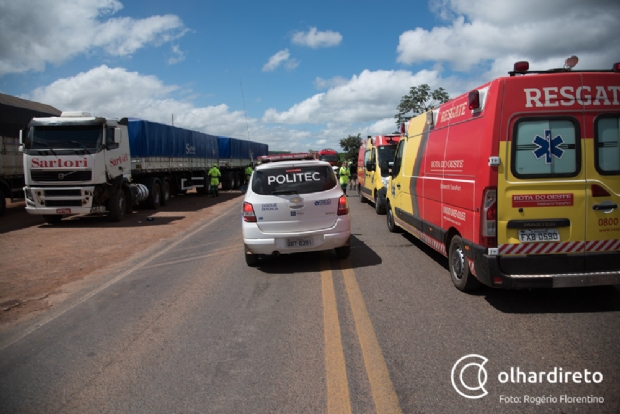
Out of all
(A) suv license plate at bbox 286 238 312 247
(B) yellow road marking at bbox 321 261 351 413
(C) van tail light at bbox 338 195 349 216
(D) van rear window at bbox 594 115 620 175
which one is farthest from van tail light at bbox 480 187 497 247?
(A) suv license plate at bbox 286 238 312 247

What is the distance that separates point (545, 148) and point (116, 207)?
43.0 ft

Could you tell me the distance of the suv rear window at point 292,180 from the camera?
7.27 meters

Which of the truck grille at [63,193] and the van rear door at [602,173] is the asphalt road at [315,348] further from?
the truck grille at [63,193]

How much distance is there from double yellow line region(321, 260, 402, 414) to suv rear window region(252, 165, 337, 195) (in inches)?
82.0

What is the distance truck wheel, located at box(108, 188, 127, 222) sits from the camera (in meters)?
14.5

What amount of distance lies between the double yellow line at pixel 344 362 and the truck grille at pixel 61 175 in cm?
1023

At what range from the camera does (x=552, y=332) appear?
432cm

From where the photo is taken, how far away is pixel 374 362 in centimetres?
381

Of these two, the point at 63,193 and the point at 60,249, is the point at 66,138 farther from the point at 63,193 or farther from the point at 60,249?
the point at 60,249

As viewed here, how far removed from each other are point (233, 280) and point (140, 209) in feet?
44.9

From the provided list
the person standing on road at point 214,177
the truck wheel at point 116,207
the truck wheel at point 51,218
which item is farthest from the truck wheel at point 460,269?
the person standing on road at point 214,177

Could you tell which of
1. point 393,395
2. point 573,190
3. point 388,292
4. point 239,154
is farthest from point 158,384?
point 239,154

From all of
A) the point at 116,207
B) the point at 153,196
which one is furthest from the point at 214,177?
the point at 116,207

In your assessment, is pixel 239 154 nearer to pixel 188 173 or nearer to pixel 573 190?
pixel 188 173
